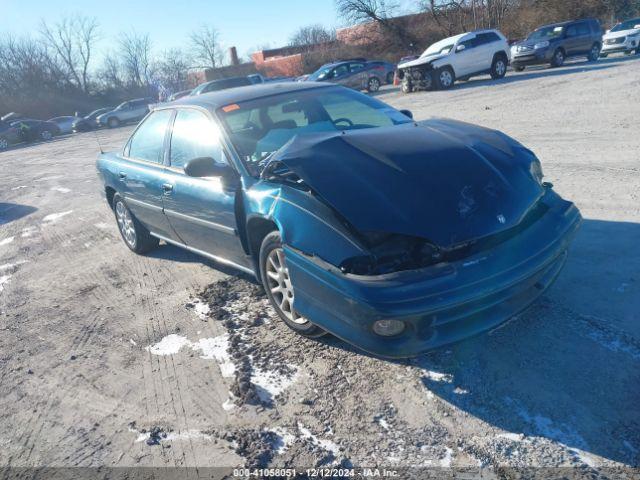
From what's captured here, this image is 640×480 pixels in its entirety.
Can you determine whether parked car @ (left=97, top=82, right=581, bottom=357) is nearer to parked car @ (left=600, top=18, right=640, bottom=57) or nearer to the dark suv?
the dark suv

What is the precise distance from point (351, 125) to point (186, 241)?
70.2 inches

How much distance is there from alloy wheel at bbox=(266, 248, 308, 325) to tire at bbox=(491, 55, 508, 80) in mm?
18436

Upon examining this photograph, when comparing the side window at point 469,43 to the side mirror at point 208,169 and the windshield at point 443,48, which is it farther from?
the side mirror at point 208,169

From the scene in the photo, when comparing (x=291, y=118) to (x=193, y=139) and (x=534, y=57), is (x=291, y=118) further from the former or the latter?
(x=534, y=57)

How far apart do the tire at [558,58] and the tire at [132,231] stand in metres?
19.2

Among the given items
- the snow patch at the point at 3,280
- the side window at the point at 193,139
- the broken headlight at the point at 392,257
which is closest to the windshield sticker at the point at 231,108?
the side window at the point at 193,139

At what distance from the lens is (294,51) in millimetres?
55500

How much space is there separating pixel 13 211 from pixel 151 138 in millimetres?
6357

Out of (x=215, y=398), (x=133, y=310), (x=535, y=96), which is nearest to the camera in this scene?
(x=215, y=398)

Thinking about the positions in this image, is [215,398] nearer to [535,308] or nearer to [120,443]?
[120,443]

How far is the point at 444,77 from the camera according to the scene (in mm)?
18500

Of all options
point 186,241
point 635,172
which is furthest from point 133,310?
point 635,172

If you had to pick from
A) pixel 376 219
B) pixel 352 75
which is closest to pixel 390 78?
pixel 352 75

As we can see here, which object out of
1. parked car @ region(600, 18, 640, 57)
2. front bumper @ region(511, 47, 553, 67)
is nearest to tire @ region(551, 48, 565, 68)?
front bumper @ region(511, 47, 553, 67)
